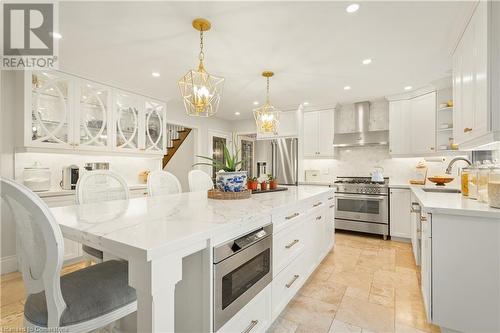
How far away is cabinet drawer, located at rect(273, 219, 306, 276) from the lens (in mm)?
1608

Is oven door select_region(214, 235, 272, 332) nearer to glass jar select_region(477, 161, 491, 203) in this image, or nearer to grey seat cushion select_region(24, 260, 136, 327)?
grey seat cushion select_region(24, 260, 136, 327)

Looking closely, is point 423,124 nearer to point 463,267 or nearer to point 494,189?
point 494,189

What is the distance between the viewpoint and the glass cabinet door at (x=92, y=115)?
310cm

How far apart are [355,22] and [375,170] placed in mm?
3169

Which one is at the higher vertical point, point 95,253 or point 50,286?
point 50,286

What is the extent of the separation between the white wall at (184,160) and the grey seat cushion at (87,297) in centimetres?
440

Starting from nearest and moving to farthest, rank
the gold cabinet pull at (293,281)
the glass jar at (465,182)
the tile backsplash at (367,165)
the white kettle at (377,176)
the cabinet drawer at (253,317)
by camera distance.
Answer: the cabinet drawer at (253,317) → the gold cabinet pull at (293,281) → the glass jar at (465,182) → the tile backsplash at (367,165) → the white kettle at (377,176)

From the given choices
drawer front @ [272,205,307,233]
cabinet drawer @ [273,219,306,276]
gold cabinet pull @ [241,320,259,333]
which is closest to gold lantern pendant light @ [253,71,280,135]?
drawer front @ [272,205,307,233]

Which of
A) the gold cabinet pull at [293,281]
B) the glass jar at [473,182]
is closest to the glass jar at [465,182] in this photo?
the glass jar at [473,182]

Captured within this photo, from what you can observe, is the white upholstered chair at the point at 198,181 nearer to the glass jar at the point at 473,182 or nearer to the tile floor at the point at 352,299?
the tile floor at the point at 352,299

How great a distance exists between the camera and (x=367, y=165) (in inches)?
182

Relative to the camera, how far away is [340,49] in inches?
96.8

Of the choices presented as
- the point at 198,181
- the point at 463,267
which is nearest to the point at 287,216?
the point at 463,267

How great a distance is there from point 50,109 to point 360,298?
3969 mm
